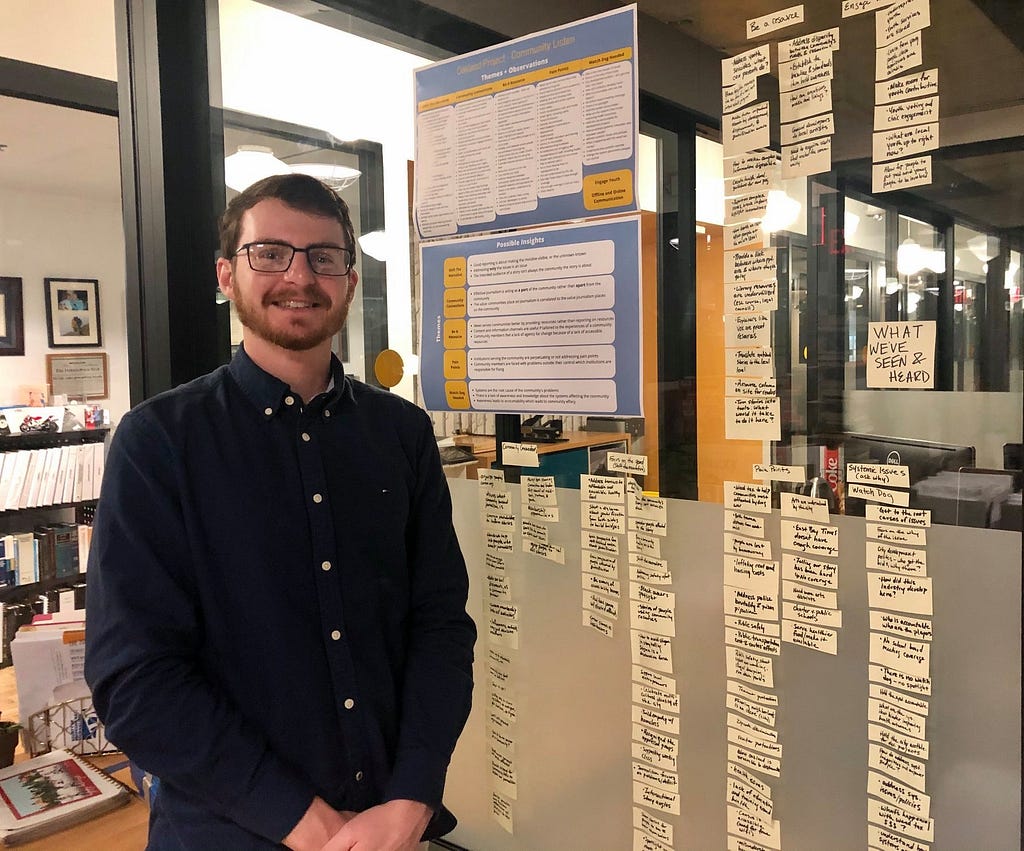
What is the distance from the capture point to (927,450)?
1035mm

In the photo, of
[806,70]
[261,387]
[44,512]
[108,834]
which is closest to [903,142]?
[806,70]

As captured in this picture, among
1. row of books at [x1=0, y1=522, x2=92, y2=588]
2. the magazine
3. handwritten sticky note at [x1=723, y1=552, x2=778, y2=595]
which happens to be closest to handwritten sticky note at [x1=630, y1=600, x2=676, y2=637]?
handwritten sticky note at [x1=723, y1=552, x2=778, y2=595]

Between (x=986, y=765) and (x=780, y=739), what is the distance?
259 millimetres

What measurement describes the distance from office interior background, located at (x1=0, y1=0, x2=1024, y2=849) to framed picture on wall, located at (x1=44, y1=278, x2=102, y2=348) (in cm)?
399

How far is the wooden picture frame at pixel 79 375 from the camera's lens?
5.34 m

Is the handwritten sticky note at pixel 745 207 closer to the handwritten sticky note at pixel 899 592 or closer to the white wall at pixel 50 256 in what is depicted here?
Result: the handwritten sticky note at pixel 899 592

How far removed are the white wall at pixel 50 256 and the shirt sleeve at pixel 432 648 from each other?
178 inches

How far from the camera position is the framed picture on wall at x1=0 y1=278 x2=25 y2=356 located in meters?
5.03

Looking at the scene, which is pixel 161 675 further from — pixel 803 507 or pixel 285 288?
pixel 803 507

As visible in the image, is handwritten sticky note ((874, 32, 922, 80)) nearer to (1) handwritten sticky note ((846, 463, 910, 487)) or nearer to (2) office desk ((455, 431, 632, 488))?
(1) handwritten sticky note ((846, 463, 910, 487))

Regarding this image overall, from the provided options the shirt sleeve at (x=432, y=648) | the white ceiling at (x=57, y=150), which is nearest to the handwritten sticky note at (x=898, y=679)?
the shirt sleeve at (x=432, y=648)

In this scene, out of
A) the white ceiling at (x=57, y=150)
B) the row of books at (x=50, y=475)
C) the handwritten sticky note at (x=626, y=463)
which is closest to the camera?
the handwritten sticky note at (x=626, y=463)

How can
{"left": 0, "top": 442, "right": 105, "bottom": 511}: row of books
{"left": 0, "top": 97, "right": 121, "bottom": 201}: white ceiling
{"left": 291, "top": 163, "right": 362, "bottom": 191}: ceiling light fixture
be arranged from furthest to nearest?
{"left": 0, "top": 442, "right": 105, "bottom": 511}: row of books → {"left": 0, "top": 97, "right": 121, "bottom": 201}: white ceiling → {"left": 291, "top": 163, "right": 362, "bottom": 191}: ceiling light fixture

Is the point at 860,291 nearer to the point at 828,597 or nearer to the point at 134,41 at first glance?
the point at 828,597
